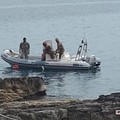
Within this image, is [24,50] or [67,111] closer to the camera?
[67,111]

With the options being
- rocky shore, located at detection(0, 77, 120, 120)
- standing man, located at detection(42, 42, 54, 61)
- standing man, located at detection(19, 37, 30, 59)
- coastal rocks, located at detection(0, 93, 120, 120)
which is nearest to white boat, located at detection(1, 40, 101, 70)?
standing man, located at detection(42, 42, 54, 61)

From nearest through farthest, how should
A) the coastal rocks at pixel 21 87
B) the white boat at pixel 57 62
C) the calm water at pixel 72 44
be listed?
the coastal rocks at pixel 21 87, the calm water at pixel 72 44, the white boat at pixel 57 62

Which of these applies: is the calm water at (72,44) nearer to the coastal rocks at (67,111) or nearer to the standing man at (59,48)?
the standing man at (59,48)

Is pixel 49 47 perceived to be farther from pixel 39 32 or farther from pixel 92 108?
pixel 39 32

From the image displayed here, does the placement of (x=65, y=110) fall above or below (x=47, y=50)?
below

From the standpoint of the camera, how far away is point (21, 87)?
22562 mm

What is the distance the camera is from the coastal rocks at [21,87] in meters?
21.2

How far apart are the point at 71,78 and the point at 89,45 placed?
16.1m

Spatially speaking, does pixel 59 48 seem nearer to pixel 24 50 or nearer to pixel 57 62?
pixel 57 62

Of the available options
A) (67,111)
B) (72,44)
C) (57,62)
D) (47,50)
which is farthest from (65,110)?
(72,44)

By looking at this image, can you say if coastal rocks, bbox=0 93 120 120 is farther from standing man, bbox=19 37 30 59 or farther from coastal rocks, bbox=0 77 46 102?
standing man, bbox=19 37 30 59

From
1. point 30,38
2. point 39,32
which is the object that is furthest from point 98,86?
point 39,32

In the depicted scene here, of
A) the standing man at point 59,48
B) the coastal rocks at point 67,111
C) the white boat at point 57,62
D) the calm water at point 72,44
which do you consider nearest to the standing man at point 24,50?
the white boat at point 57,62

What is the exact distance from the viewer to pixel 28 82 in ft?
75.4
